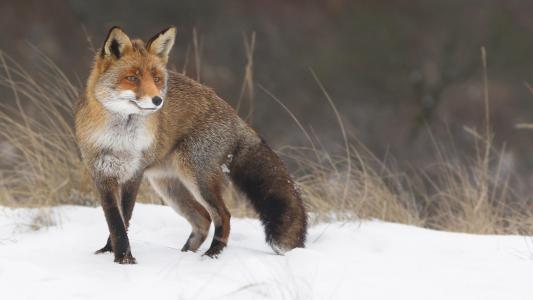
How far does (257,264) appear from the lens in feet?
13.0

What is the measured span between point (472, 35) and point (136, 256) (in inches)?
388

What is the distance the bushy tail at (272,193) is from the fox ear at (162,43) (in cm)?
73

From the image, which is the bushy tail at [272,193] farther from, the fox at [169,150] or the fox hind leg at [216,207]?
the fox hind leg at [216,207]

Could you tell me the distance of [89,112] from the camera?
421 cm

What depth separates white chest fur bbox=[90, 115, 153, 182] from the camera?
411 centimetres

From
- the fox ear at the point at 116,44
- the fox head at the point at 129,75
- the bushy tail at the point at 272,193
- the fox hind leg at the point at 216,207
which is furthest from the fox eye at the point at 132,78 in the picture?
the bushy tail at the point at 272,193

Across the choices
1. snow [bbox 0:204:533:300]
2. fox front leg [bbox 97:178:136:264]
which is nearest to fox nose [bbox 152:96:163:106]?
fox front leg [bbox 97:178:136:264]

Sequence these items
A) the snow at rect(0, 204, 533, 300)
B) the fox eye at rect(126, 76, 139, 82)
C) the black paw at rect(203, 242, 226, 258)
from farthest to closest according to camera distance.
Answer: the black paw at rect(203, 242, 226, 258) < the fox eye at rect(126, 76, 139, 82) < the snow at rect(0, 204, 533, 300)

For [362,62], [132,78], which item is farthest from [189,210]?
[362,62]

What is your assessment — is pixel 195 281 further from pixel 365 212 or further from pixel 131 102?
pixel 365 212

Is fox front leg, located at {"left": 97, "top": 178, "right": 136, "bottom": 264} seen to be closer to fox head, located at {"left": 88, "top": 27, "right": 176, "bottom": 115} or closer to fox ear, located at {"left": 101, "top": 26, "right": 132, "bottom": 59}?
fox head, located at {"left": 88, "top": 27, "right": 176, "bottom": 115}

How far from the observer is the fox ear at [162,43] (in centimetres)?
421

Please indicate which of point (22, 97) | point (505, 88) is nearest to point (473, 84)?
point (505, 88)

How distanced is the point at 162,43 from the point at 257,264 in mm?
1267
